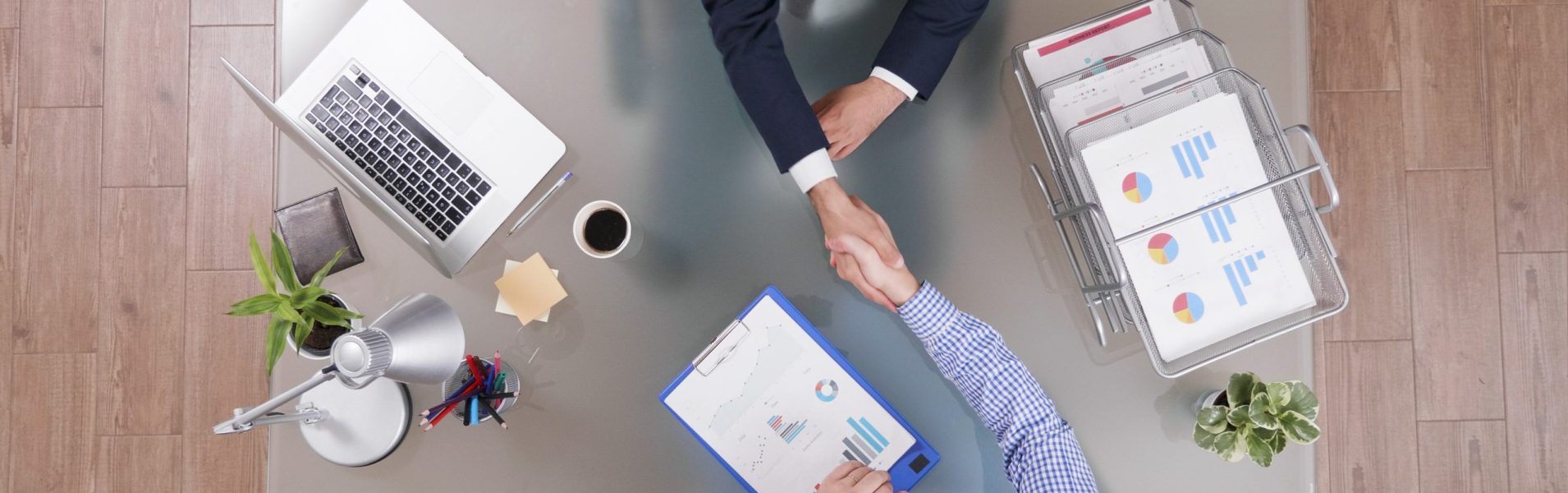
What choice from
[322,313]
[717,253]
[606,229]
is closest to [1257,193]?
[717,253]

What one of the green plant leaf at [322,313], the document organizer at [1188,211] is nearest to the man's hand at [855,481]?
the document organizer at [1188,211]

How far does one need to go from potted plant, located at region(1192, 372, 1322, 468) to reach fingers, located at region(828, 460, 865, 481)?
482mm

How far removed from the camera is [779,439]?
3.65 ft

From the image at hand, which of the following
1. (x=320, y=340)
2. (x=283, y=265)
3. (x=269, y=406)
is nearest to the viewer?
(x=269, y=406)

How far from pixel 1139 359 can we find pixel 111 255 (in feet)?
7.54

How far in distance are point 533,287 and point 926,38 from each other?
0.67 meters

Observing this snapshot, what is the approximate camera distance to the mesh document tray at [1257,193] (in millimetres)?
1034

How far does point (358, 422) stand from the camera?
1094mm

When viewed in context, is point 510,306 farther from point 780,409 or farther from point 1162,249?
point 1162,249

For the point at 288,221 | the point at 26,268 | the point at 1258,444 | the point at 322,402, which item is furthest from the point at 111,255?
the point at 1258,444

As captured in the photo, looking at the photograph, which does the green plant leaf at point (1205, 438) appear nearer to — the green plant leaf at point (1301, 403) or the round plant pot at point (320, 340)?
the green plant leaf at point (1301, 403)

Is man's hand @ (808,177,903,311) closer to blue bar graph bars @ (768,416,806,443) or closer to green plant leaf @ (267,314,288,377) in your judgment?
blue bar graph bars @ (768,416,806,443)

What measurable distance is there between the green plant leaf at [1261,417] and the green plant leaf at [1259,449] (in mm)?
18

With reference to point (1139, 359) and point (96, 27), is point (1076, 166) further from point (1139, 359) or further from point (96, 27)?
point (96, 27)
